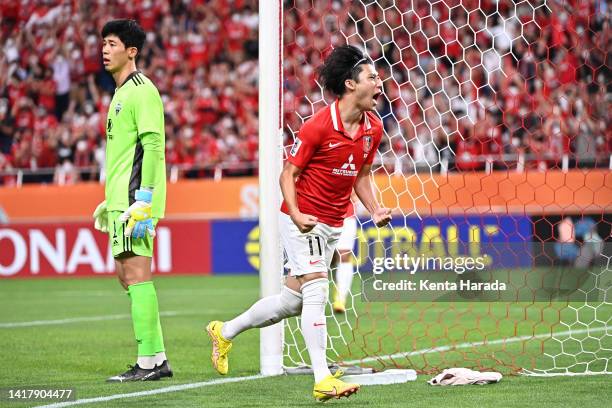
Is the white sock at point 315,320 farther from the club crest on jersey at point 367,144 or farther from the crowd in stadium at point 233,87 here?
the crowd in stadium at point 233,87

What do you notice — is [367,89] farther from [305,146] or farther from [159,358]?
[159,358]

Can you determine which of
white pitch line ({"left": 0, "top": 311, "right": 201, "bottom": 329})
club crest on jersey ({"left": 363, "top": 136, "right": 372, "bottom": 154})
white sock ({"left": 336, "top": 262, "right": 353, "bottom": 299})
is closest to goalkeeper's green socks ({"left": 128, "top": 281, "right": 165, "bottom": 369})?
club crest on jersey ({"left": 363, "top": 136, "right": 372, "bottom": 154})


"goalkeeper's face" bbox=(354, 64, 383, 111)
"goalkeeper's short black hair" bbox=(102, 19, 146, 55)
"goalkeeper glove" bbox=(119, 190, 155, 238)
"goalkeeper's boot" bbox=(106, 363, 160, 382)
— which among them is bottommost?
"goalkeeper's boot" bbox=(106, 363, 160, 382)

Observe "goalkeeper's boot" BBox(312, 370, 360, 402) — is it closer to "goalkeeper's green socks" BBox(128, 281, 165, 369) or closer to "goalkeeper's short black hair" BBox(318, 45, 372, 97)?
"goalkeeper's green socks" BBox(128, 281, 165, 369)

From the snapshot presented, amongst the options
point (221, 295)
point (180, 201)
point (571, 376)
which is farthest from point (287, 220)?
point (180, 201)

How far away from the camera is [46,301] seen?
13703 mm

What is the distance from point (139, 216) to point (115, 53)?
1040 mm

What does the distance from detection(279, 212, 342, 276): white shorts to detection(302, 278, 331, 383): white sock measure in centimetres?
8

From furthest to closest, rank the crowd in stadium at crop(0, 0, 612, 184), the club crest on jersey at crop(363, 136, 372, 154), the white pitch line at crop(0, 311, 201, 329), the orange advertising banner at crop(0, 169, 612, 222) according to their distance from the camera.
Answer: the orange advertising banner at crop(0, 169, 612, 222) → the crowd in stadium at crop(0, 0, 612, 184) → the white pitch line at crop(0, 311, 201, 329) → the club crest on jersey at crop(363, 136, 372, 154)

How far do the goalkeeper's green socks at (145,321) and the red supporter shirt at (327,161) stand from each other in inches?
43.2

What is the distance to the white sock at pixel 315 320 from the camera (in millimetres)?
5820

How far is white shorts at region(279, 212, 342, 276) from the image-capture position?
235 inches

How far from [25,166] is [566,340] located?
14.5m

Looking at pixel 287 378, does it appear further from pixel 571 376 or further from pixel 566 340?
pixel 566 340
